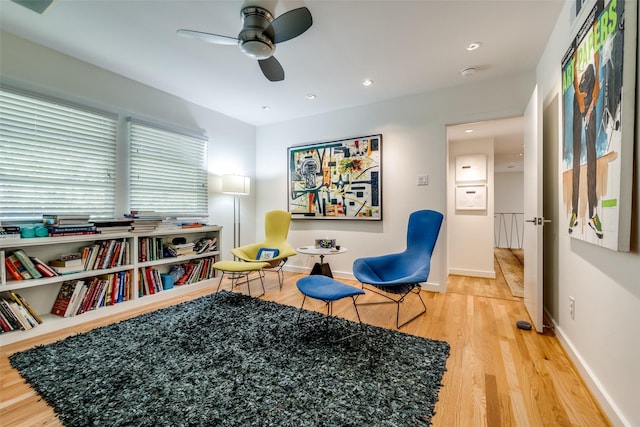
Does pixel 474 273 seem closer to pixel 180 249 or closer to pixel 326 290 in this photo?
pixel 326 290

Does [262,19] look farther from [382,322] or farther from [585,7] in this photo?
[382,322]

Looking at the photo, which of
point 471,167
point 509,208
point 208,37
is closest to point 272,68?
point 208,37

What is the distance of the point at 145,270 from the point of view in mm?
3059

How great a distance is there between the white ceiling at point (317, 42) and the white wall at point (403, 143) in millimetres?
203

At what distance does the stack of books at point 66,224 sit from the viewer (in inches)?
96.3

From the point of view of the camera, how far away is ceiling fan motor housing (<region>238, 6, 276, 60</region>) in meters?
1.98

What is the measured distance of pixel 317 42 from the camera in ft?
8.04

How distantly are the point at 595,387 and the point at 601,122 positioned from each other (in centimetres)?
142

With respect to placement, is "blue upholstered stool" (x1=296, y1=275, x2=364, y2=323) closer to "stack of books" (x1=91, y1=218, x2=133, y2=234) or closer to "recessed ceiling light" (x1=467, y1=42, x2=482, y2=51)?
"stack of books" (x1=91, y1=218, x2=133, y2=234)

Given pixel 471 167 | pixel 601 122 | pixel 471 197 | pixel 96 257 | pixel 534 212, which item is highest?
pixel 471 167

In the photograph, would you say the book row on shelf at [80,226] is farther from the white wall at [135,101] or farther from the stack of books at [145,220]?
the white wall at [135,101]

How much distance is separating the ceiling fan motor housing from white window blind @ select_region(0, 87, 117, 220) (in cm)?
207

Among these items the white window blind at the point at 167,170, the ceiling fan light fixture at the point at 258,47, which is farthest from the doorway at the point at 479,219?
the white window blind at the point at 167,170

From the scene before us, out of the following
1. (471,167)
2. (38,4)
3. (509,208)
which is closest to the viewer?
(38,4)
